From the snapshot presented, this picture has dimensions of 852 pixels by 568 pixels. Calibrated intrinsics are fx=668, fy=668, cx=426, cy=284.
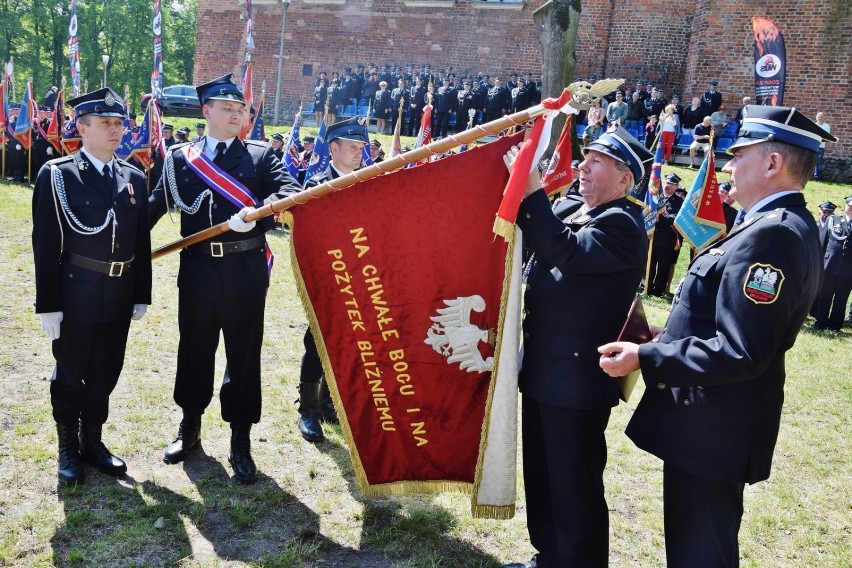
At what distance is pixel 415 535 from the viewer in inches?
136

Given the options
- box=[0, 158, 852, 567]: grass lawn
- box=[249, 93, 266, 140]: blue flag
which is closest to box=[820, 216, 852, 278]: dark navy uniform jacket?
box=[0, 158, 852, 567]: grass lawn

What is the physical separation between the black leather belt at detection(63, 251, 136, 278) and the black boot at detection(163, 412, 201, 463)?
98cm

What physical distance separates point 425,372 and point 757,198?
5.13 feet

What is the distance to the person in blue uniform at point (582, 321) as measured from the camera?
2.63 m

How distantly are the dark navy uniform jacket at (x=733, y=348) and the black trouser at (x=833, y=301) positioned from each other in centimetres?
925

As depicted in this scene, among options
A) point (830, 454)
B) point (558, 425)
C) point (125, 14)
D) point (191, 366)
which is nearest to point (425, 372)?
point (558, 425)

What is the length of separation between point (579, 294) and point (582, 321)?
0.11 meters

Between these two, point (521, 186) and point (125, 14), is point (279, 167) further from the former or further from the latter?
point (125, 14)

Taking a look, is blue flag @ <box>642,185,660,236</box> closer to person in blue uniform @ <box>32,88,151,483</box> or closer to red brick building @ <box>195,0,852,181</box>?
person in blue uniform @ <box>32,88,151,483</box>

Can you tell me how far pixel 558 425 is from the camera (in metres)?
2.82

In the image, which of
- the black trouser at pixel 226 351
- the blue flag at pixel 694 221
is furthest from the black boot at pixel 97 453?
the blue flag at pixel 694 221

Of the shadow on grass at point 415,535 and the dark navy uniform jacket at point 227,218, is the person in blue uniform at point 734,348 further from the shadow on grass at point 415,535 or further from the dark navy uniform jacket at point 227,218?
the dark navy uniform jacket at point 227,218

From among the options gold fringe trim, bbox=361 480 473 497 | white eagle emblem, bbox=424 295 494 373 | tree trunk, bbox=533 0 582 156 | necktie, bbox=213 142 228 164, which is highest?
tree trunk, bbox=533 0 582 156

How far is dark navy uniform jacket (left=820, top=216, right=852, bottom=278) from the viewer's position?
33.9 ft
